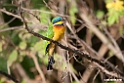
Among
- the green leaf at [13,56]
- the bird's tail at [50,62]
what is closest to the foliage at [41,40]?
the green leaf at [13,56]

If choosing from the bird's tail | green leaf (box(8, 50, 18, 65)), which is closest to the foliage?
green leaf (box(8, 50, 18, 65))

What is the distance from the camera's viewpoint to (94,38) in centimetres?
553

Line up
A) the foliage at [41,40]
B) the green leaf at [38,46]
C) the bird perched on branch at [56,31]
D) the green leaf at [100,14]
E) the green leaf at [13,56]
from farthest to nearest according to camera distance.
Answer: the green leaf at [100,14]
the green leaf at [13,56]
the green leaf at [38,46]
the foliage at [41,40]
the bird perched on branch at [56,31]

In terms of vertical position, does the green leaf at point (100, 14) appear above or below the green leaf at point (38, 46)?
above

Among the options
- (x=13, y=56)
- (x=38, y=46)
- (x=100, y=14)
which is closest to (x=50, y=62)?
(x=38, y=46)

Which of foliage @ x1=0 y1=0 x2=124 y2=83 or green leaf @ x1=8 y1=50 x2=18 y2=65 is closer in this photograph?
foliage @ x1=0 y1=0 x2=124 y2=83

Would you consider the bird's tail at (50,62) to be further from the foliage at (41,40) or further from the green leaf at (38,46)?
the green leaf at (38,46)

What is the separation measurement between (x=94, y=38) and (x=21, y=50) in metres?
1.45

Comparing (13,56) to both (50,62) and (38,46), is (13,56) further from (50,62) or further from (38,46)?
(50,62)

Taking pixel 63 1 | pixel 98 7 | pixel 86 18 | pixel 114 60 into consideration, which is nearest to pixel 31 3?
pixel 63 1

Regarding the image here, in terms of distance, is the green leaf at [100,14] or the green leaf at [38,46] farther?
the green leaf at [100,14]

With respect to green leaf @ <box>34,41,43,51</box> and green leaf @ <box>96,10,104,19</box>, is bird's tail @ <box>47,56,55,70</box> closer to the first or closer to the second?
green leaf @ <box>34,41,43,51</box>

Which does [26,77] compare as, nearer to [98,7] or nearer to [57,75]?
[57,75]

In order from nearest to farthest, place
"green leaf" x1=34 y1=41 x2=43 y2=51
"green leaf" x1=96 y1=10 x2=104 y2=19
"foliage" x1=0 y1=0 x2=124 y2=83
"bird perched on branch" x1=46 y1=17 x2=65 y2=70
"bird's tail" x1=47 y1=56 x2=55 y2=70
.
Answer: "bird perched on branch" x1=46 y1=17 x2=65 y2=70
"bird's tail" x1=47 y1=56 x2=55 y2=70
"foliage" x1=0 y1=0 x2=124 y2=83
"green leaf" x1=34 y1=41 x2=43 y2=51
"green leaf" x1=96 y1=10 x2=104 y2=19
